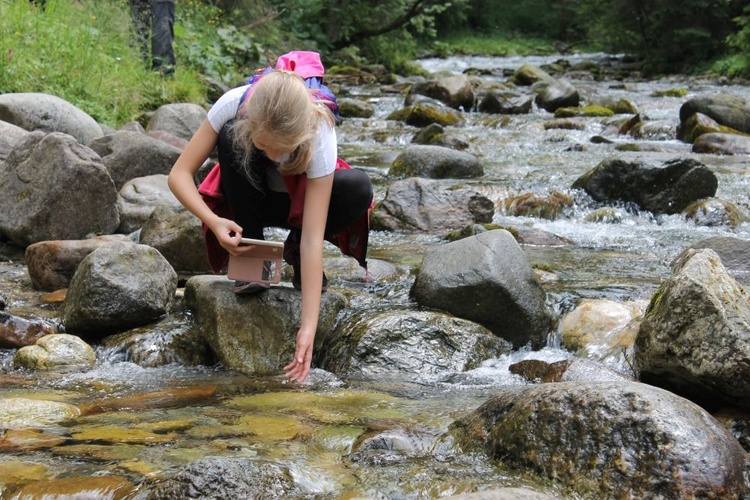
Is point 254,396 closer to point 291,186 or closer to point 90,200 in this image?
point 291,186

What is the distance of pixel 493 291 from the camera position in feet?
14.2

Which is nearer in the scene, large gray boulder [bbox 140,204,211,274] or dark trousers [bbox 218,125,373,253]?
dark trousers [bbox 218,125,373,253]

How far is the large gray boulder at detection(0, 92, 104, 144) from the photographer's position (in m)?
7.33

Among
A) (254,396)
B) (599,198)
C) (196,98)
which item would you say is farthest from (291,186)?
(196,98)

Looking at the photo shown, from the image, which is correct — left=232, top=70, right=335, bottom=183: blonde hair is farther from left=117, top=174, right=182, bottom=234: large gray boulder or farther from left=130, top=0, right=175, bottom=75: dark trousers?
left=130, top=0, right=175, bottom=75: dark trousers

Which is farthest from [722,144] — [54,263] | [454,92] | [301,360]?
[301,360]

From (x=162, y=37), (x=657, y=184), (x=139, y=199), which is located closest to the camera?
(x=139, y=199)

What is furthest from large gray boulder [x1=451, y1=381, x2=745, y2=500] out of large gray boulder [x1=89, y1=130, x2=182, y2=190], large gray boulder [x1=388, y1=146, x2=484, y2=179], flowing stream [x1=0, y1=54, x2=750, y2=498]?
large gray boulder [x1=388, y1=146, x2=484, y2=179]

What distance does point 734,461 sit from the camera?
2473mm

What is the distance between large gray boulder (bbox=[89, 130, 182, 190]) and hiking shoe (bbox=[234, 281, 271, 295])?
3.40 meters

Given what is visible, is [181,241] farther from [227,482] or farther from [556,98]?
[556,98]

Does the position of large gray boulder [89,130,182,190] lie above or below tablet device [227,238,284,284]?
below

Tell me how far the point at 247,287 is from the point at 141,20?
8.63m

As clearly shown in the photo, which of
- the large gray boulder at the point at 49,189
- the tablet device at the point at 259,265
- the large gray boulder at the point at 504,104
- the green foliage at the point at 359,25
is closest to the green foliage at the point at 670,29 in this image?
the green foliage at the point at 359,25
